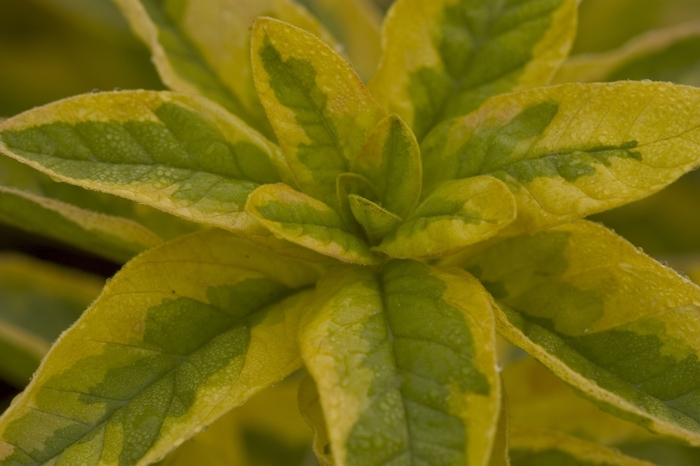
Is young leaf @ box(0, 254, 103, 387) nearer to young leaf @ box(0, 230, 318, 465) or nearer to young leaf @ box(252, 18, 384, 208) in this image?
young leaf @ box(0, 230, 318, 465)

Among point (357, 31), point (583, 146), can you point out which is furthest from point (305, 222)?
point (357, 31)

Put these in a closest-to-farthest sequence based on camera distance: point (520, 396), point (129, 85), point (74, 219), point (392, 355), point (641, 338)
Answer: point (392, 355), point (641, 338), point (74, 219), point (520, 396), point (129, 85)

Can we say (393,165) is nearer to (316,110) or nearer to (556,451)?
(316,110)

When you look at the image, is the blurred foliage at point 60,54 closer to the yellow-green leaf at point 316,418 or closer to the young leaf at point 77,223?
the young leaf at point 77,223

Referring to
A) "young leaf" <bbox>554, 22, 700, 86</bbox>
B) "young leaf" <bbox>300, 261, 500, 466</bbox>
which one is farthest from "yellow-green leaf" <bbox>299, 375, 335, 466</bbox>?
"young leaf" <bbox>554, 22, 700, 86</bbox>

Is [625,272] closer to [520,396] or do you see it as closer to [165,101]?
[520,396]

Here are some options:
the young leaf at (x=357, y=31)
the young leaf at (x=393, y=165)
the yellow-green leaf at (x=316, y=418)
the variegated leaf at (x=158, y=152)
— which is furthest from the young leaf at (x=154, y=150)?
the young leaf at (x=357, y=31)

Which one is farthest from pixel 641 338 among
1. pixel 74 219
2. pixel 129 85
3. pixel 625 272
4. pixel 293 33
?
pixel 129 85

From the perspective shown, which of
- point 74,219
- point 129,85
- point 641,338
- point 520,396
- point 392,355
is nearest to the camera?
point 392,355
